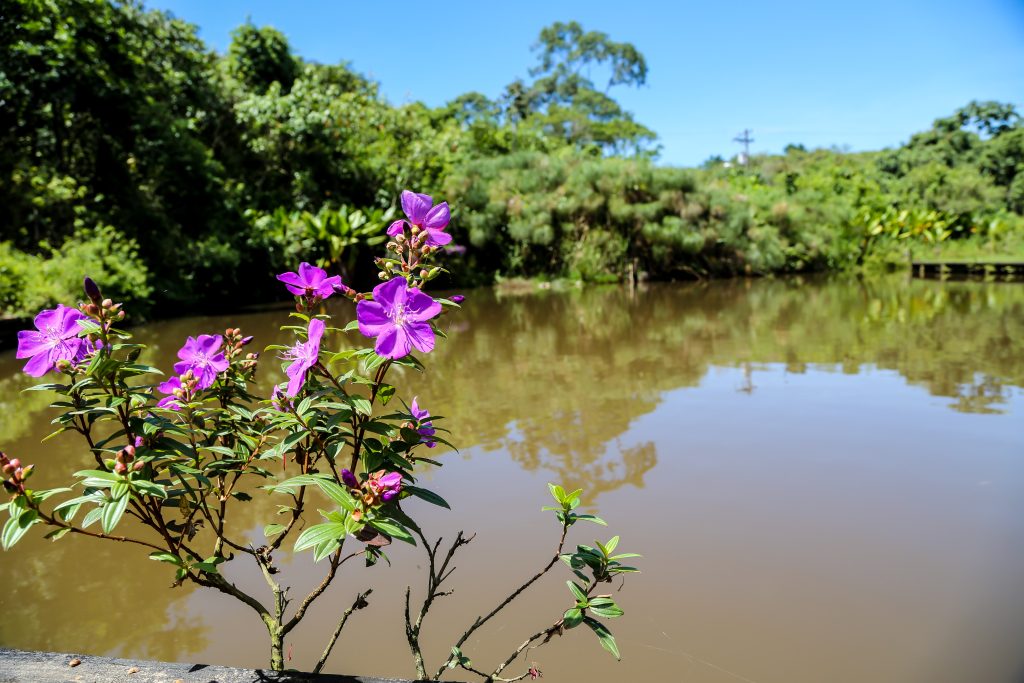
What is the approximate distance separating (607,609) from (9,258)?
8.40 m

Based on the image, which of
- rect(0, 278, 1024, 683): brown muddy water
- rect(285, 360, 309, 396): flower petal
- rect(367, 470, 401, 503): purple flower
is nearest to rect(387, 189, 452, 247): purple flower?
rect(285, 360, 309, 396): flower petal

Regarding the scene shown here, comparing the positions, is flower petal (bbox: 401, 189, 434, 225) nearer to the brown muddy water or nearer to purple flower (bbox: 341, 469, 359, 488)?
purple flower (bbox: 341, 469, 359, 488)

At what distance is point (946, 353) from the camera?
228 inches

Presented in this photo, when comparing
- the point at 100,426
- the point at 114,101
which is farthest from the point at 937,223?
the point at 100,426

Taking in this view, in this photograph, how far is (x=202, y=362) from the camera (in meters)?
1.25

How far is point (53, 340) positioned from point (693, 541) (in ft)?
6.16

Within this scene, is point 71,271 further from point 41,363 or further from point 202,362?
point 41,363

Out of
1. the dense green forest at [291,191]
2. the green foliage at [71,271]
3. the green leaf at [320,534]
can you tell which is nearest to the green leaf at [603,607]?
the green leaf at [320,534]

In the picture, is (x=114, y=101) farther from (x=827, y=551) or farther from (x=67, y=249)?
(x=827, y=551)

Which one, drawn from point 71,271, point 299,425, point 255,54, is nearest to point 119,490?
point 299,425

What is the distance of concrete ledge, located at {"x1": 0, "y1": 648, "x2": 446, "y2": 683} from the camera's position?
93cm

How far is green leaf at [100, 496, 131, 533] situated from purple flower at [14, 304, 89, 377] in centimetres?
27

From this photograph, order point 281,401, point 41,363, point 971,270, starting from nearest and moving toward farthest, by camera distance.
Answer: point 41,363, point 281,401, point 971,270

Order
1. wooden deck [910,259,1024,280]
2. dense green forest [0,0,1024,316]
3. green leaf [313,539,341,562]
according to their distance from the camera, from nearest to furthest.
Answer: green leaf [313,539,341,562], dense green forest [0,0,1024,316], wooden deck [910,259,1024,280]
